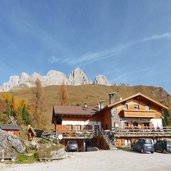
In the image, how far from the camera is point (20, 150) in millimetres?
26000

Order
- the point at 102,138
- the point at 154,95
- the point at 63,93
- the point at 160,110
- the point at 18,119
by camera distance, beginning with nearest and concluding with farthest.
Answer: the point at 102,138 < the point at 160,110 < the point at 18,119 < the point at 63,93 < the point at 154,95

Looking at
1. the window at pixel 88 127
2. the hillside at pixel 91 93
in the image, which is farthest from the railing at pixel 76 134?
the hillside at pixel 91 93

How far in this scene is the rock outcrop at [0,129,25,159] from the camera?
24.8 meters

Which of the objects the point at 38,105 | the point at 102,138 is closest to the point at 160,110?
the point at 102,138

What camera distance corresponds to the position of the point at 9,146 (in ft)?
84.3

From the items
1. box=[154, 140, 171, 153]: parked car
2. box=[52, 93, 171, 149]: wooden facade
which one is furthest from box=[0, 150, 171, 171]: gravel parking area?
box=[52, 93, 171, 149]: wooden facade

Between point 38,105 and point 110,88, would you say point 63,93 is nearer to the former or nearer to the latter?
point 38,105

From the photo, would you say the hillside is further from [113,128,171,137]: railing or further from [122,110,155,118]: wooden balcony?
[113,128,171,137]: railing

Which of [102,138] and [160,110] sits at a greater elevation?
[160,110]

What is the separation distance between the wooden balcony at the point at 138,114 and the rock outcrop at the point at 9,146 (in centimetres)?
2147

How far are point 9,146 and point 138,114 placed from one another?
987 inches

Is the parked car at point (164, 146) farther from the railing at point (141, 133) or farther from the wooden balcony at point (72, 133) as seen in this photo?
the wooden balcony at point (72, 133)

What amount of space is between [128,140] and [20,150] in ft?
A: 67.6

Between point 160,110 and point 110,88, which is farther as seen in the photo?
point 110,88
